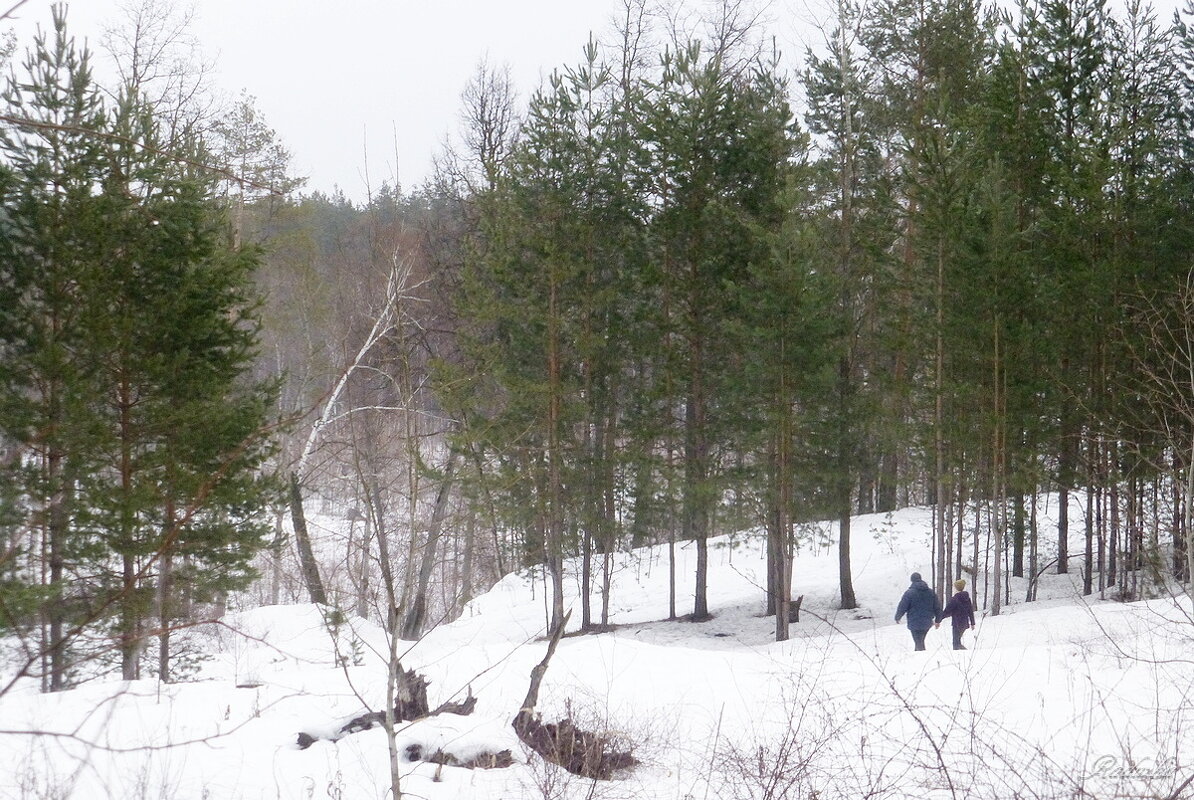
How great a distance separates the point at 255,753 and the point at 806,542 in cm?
2584

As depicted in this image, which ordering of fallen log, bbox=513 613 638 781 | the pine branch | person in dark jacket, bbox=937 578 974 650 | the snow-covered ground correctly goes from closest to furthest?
the pine branch → the snow-covered ground → fallen log, bbox=513 613 638 781 → person in dark jacket, bbox=937 578 974 650

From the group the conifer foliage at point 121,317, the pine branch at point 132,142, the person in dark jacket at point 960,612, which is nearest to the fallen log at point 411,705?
the conifer foliage at point 121,317

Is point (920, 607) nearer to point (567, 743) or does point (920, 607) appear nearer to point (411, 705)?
point (567, 743)

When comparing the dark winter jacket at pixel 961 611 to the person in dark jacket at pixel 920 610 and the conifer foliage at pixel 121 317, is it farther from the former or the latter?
the conifer foliage at pixel 121 317

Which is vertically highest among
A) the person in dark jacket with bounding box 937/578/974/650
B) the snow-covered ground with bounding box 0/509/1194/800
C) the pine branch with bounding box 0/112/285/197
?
the pine branch with bounding box 0/112/285/197

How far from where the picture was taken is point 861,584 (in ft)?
77.8

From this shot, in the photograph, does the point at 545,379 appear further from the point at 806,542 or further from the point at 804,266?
the point at 806,542

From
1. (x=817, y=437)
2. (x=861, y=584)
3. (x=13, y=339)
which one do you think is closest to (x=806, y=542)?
(x=861, y=584)

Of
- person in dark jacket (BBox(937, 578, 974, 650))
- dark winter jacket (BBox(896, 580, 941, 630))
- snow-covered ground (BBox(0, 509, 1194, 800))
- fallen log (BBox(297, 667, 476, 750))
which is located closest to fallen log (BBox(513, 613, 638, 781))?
snow-covered ground (BBox(0, 509, 1194, 800))

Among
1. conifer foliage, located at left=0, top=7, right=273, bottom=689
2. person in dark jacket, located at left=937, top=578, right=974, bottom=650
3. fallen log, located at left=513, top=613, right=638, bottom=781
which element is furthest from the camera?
person in dark jacket, located at left=937, top=578, right=974, bottom=650

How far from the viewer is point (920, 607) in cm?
1382

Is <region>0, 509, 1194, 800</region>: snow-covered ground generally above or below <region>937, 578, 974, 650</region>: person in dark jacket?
above

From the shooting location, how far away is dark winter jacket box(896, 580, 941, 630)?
13.8m

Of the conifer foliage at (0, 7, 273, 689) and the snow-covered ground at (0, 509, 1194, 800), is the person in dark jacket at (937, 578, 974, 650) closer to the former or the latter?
the snow-covered ground at (0, 509, 1194, 800)
